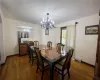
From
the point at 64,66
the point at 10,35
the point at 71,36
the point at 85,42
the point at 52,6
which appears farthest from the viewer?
the point at 10,35

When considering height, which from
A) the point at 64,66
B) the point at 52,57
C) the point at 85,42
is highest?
the point at 85,42

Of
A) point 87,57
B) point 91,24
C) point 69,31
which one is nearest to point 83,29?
point 91,24

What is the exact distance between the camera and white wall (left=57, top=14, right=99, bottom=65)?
2785 millimetres

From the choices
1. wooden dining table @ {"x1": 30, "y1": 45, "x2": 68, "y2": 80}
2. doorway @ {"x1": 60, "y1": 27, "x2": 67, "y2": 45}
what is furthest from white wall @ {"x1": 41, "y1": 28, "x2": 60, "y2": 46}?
wooden dining table @ {"x1": 30, "y1": 45, "x2": 68, "y2": 80}

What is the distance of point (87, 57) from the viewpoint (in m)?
A: 3.04

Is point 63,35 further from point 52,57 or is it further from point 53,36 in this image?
point 52,57

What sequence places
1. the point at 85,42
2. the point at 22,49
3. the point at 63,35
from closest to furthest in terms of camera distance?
1. the point at 85,42
2. the point at 22,49
3. the point at 63,35

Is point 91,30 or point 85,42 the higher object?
point 91,30

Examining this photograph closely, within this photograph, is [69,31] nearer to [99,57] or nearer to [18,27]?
[99,57]

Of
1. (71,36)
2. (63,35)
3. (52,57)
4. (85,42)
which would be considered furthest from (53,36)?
(52,57)

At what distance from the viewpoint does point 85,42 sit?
3133 millimetres

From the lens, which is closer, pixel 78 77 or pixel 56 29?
pixel 78 77

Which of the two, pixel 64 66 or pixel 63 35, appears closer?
pixel 64 66

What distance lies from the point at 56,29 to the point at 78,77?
360cm
